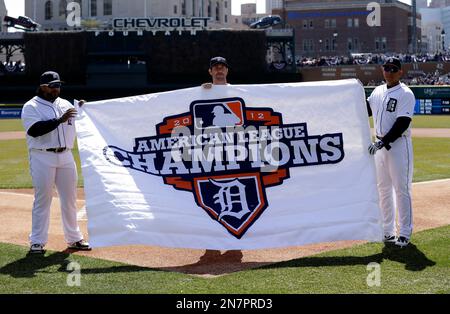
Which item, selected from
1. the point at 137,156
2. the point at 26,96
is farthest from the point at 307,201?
the point at 26,96

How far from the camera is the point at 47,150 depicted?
21.5ft

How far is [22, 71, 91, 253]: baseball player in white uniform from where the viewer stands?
254 inches

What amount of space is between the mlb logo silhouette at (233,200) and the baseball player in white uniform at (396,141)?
124 centimetres

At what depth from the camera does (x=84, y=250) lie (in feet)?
22.2

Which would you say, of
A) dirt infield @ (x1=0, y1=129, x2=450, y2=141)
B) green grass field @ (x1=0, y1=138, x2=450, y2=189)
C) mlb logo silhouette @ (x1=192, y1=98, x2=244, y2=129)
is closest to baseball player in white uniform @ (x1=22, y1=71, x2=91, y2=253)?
mlb logo silhouette @ (x1=192, y1=98, x2=244, y2=129)

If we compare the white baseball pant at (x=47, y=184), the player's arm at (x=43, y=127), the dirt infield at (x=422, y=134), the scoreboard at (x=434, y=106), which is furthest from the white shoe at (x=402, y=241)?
the scoreboard at (x=434, y=106)

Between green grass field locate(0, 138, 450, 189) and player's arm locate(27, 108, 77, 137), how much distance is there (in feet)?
19.1

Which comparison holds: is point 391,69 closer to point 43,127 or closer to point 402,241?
point 402,241

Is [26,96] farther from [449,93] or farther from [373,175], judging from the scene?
[373,175]

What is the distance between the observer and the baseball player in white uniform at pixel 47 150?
254 inches

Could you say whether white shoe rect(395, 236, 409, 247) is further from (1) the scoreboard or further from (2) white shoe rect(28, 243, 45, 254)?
(1) the scoreboard
